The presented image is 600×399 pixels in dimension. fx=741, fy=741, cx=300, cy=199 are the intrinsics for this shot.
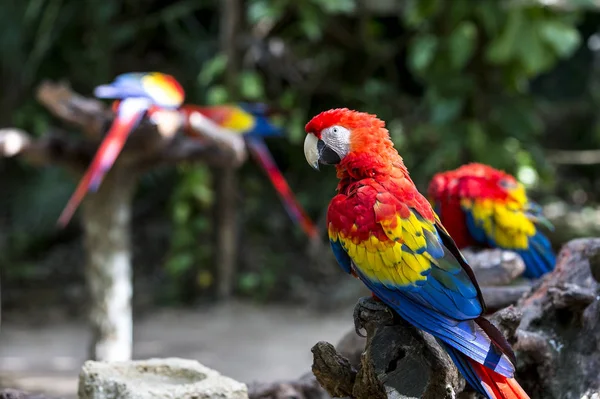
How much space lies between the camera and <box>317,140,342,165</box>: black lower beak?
1.14 meters

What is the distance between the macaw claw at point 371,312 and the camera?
1.09 m

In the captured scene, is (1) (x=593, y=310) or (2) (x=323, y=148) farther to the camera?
(1) (x=593, y=310)

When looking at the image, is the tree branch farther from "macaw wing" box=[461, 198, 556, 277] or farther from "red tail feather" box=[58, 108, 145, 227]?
"macaw wing" box=[461, 198, 556, 277]

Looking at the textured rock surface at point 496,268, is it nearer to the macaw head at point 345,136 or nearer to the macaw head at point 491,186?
the macaw head at point 491,186

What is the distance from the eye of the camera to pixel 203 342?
3.59 meters

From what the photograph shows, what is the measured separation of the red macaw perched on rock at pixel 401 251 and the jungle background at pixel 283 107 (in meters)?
2.37

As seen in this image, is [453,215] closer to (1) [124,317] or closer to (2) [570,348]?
(2) [570,348]

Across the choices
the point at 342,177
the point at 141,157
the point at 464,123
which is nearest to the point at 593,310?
the point at 342,177

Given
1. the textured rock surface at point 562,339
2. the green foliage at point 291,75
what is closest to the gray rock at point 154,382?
the textured rock surface at point 562,339

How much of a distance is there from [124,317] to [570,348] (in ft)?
5.23

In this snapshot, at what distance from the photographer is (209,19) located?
4918 millimetres

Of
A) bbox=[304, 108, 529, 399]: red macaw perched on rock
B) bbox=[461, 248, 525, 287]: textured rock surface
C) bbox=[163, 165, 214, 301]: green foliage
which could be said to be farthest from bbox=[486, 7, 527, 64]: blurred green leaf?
bbox=[304, 108, 529, 399]: red macaw perched on rock

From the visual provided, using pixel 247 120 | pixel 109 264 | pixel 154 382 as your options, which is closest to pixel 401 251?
pixel 154 382

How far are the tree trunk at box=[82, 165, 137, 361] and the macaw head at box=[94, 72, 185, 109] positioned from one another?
0.29 meters
